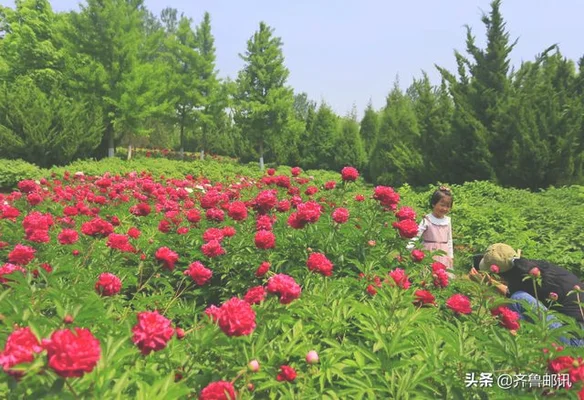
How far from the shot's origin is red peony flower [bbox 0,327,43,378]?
88 centimetres

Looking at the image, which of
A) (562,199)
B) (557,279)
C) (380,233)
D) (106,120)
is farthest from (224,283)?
(106,120)

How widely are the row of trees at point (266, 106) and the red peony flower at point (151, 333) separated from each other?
13.0 meters

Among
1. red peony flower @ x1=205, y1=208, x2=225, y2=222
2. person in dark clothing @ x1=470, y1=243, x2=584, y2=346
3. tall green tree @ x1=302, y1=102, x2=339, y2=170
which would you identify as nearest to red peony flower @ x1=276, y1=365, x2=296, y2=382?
red peony flower @ x1=205, y1=208, x2=225, y2=222

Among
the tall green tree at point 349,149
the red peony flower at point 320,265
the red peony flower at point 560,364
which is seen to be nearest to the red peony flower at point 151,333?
the red peony flower at point 320,265

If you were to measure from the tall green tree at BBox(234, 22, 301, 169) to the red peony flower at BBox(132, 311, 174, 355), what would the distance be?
23913 millimetres

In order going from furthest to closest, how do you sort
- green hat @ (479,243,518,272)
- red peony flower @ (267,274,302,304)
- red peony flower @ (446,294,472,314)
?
green hat @ (479,243,518,272) → red peony flower @ (446,294,472,314) → red peony flower @ (267,274,302,304)

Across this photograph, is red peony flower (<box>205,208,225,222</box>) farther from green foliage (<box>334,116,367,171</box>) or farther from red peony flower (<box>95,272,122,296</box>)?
green foliage (<box>334,116,367,171</box>)

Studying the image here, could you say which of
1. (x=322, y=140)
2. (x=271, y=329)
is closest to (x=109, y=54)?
(x=322, y=140)

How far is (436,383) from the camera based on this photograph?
1.64 meters

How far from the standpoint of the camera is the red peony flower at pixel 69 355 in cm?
84

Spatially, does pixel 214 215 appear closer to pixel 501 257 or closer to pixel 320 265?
pixel 320 265

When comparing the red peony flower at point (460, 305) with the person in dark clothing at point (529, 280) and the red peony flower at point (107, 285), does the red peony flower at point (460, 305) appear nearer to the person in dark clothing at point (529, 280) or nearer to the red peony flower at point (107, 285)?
the person in dark clothing at point (529, 280)

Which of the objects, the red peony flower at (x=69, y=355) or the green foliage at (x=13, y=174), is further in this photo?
the green foliage at (x=13, y=174)

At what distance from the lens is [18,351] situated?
89 centimetres
